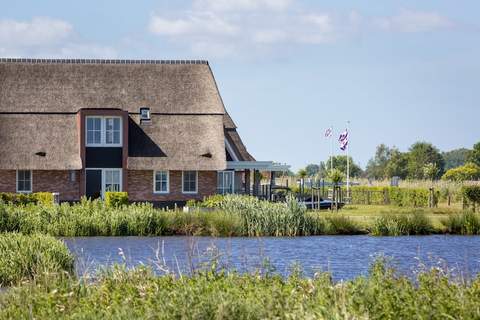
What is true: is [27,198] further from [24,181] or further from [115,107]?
[115,107]

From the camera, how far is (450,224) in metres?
32.9

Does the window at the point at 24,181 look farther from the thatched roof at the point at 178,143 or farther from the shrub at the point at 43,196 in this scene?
the thatched roof at the point at 178,143

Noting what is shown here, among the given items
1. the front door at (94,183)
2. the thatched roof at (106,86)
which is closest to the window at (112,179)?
the front door at (94,183)

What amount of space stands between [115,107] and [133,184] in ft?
11.8

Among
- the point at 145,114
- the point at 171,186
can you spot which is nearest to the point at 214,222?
the point at 171,186

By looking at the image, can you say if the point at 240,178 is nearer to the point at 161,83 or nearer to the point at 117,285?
the point at 161,83

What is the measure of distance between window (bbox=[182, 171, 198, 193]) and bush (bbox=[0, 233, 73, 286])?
25.2 meters

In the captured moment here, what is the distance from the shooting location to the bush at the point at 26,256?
17109 millimetres

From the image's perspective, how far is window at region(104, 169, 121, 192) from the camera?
43.8m

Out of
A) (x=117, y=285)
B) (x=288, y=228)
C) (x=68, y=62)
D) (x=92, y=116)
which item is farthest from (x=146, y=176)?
(x=117, y=285)

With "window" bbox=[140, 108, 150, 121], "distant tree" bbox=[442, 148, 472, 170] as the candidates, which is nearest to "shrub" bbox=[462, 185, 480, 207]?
"window" bbox=[140, 108, 150, 121]

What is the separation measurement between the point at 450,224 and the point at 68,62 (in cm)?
2153

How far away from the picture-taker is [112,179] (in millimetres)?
43812

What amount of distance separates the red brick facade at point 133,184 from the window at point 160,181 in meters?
0.18
